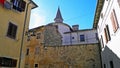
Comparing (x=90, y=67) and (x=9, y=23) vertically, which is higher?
(x=9, y=23)

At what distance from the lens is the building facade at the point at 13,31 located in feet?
31.8

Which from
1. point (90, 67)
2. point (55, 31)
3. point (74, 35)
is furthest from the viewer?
point (74, 35)

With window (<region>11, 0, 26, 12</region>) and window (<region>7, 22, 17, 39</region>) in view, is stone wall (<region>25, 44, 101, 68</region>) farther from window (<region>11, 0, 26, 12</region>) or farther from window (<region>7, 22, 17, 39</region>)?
window (<region>7, 22, 17, 39</region>)

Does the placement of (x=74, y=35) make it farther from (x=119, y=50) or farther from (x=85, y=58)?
(x=119, y=50)

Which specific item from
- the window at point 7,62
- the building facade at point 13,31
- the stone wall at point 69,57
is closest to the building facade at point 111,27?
the stone wall at point 69,57

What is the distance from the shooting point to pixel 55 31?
27.8 meters

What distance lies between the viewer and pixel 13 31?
10797mm

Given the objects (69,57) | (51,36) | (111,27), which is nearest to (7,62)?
(111,27)

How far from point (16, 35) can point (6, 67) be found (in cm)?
277

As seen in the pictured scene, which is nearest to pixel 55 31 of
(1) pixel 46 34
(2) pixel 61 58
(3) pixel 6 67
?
(1) pixel 46 34

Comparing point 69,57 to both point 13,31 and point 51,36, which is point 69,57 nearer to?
point 51,36

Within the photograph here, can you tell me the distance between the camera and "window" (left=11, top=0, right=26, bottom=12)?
Result: 36.3 ft

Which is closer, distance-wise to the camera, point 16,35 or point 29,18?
point 16,35

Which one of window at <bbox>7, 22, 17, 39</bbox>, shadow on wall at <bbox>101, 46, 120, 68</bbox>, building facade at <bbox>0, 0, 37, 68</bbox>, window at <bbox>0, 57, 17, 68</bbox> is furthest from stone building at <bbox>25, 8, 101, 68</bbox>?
window at <bbox>0, 57, 17, 68</bbox>
